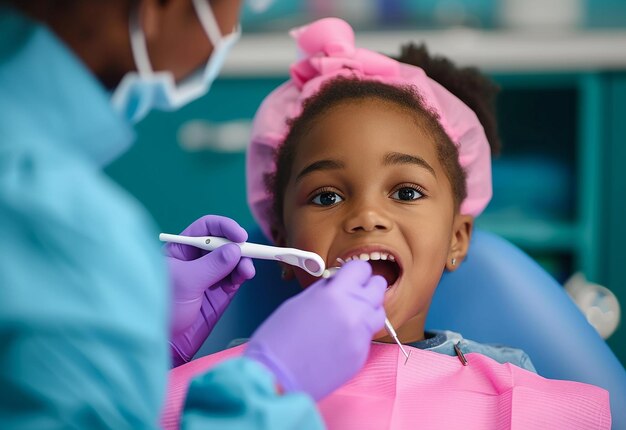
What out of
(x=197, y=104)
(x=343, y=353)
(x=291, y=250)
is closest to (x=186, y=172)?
(x=197, y=104)

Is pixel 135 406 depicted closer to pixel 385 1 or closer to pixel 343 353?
pixel 343 353

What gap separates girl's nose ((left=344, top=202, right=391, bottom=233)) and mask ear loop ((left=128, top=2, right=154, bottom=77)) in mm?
467

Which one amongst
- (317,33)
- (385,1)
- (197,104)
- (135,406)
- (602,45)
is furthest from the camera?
(385,1)

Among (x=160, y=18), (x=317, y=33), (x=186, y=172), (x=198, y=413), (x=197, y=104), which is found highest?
(x=160, y=18)

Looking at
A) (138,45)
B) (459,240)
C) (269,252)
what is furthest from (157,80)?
(459,240)

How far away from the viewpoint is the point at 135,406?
0.75 m

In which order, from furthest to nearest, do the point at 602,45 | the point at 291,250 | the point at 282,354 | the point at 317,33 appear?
the point at 602,45 → the point at 317,33 → the point at 291,250 → the point at 282,354

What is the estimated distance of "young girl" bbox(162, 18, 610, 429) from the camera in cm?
116

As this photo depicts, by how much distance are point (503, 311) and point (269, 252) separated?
1.50 feet

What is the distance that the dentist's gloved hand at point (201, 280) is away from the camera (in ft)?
4.08

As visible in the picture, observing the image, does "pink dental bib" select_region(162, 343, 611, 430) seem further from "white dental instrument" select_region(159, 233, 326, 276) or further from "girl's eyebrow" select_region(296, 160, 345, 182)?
"girl's eyebrow" select_region(296, 160, 345, 182)

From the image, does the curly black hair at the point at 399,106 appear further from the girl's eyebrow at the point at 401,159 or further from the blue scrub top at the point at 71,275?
the blue scrub top at the point at 71,275

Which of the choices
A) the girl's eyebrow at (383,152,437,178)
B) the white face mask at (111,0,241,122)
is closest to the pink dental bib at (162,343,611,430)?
the girl's eyebrow at (383,152,437,178)

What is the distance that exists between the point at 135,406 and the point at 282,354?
19 centimetres
